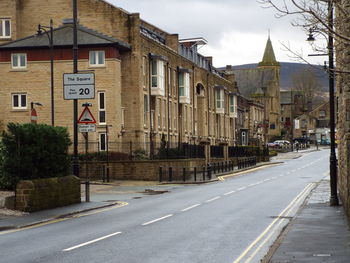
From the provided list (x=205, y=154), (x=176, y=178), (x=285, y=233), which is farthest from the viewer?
(x=205, y=154)

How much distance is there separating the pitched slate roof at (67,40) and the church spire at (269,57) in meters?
117

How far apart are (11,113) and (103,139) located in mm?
7784

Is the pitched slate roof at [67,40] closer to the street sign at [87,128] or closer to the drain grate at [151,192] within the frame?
the drain grate at [151,192]

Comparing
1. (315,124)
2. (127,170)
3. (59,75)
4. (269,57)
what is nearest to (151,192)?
(127,170)

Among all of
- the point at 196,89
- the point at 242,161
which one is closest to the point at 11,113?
the point at 242,161

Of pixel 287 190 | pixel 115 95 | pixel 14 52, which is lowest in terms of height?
pixel 287 190

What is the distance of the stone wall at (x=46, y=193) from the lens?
2075 centimetres

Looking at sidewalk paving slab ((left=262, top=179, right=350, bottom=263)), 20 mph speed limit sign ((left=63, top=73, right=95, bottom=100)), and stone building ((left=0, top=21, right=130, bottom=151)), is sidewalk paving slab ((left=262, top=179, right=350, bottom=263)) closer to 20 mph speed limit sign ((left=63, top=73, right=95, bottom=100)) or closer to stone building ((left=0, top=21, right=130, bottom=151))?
20 mph speed limit sign ((left=63, top=73, right=95, bottom=100))

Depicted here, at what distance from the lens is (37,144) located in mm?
22391

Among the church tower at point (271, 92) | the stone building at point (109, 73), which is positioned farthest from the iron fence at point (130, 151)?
the church tower at point (271, 92)

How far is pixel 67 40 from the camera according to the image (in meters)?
51.2

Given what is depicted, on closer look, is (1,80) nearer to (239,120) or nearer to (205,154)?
(205,154)

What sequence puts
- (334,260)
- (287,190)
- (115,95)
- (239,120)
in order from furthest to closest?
1. (239,120)
2. (115,95)
3. (287,190)
4. (334,260)

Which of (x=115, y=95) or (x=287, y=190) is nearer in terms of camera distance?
(x=287, y=190)
